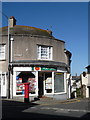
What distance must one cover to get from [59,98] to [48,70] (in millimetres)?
3006

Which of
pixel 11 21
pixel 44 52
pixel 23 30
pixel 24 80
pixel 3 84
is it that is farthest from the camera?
pixel 11 21

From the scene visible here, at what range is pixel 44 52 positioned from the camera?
19.9m

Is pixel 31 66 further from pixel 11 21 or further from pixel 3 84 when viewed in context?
pixel 11 21

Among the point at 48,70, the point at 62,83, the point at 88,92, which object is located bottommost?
the point at 88,92

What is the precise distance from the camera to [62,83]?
67.5 feet

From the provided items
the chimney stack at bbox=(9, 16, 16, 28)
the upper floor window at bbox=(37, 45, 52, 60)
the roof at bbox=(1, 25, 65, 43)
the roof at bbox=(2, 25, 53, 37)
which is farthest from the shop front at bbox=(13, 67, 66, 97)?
the chimney stack at bbox=(9, 16, 16, 28)

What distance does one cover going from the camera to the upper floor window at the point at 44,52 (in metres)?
19.6

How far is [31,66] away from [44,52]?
7.43 feet

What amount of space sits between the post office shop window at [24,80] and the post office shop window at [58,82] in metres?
2.23

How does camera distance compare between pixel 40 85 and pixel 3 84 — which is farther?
pixel 40 85

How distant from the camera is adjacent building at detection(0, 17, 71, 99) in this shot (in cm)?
1827

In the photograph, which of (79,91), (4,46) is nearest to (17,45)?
(4,46)

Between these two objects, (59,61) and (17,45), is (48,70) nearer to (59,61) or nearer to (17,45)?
(59,61)

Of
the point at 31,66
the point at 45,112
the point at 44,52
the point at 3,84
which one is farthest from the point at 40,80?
the point at 45,112
